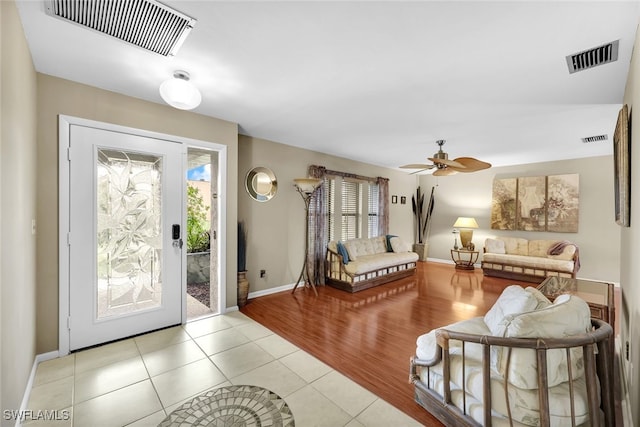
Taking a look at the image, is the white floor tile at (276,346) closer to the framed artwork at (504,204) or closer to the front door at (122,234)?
the front door at (122,234)

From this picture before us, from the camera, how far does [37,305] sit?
2316 millimetres

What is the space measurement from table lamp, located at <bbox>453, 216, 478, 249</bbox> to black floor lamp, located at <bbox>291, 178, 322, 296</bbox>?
3977 mm

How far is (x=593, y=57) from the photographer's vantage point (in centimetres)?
196

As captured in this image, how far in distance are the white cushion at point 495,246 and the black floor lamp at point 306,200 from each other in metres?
4.19

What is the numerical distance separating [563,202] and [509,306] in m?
5.46

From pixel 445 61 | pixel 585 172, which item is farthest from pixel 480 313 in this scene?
pixel 585 172

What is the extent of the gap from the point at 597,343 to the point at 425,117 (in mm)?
2672

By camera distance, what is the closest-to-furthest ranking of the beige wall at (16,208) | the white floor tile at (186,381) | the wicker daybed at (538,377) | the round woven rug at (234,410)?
1. the wicker daybed at (538,377)
2. the beige wall at (16,208)
3. the round woven rug at (234,410)
4. the white floor tile at (186,381)

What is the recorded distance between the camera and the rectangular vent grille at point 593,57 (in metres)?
1.87

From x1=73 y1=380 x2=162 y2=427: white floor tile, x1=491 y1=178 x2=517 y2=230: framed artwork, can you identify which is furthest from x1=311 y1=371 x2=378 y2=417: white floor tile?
x1=491 y1=178 x2=517 y2=230: framed artwork

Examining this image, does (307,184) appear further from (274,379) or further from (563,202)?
(563,202)

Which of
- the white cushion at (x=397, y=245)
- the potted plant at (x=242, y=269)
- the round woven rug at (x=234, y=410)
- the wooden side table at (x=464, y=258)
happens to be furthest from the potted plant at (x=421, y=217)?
the round woven rug at (x=234, y=410)

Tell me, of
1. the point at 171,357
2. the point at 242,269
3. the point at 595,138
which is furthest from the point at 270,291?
the point at 595,138

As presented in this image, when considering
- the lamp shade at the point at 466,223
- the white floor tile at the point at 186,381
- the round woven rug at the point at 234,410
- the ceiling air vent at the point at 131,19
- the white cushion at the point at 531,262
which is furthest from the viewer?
the lamp shade at the point at 466,223
